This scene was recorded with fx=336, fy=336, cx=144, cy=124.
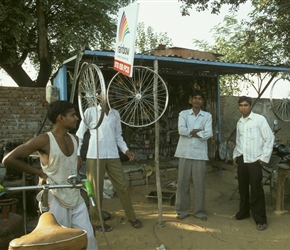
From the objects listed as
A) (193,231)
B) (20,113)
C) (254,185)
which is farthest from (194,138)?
(20,113)

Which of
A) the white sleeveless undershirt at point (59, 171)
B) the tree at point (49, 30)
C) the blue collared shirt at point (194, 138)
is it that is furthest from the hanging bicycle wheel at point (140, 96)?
the tree at point (49, 30)

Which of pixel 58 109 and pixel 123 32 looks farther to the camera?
pixel 123 32

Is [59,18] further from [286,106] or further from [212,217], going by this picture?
[212,217]

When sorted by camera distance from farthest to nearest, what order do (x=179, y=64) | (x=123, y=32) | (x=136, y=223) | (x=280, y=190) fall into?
(x=179, y=64) → (x=280, y=190) → (x=136, y=223) → (x=123, y=32)

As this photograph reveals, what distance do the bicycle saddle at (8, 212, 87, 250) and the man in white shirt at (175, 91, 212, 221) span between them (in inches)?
134

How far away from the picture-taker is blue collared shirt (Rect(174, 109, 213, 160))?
5152 millimetres

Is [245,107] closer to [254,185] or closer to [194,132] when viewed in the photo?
[194,132]

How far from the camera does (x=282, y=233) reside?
4.72m

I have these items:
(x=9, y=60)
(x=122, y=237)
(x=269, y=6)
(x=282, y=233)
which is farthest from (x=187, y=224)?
(x=9, y=60)


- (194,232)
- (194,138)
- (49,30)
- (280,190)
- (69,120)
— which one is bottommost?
(194,232)

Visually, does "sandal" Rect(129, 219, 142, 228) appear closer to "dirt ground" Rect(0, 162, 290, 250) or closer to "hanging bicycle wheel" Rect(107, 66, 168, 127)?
"dirt ground" Rect(0, 162, 290, 250)

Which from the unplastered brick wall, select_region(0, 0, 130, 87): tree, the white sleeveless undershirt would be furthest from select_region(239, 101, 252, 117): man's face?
select_region(0, 0, 130, 87): tree

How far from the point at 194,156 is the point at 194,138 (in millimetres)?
277

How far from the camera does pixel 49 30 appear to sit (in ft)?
43.4
